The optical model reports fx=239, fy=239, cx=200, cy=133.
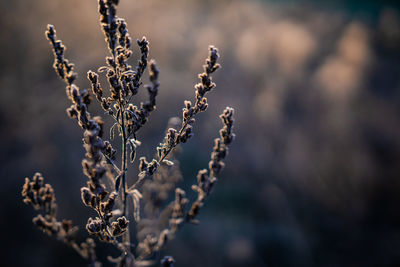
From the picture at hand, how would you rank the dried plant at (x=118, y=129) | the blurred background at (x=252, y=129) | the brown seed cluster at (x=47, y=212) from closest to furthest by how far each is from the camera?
the dried plant at (x=118, y=129) → the brown seed cluster at (x=47, y=212) → the blurred background at (x=252, y=129)

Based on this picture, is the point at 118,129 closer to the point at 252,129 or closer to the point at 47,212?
the point at 47,212

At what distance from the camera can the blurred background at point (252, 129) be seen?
500 centimetres

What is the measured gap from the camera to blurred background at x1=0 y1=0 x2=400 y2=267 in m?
5.00

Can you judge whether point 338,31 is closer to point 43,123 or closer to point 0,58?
point 43,123

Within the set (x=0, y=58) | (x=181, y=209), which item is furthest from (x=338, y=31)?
(x=0, y=58)

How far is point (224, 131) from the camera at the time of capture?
1.48 meters

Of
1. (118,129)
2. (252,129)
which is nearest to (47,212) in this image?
(118,129)

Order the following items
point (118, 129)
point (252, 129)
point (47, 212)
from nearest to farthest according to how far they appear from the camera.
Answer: point (118, 129)
point (47, 212)
point (252, 129)

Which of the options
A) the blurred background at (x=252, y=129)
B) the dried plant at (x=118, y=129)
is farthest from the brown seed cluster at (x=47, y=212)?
the blurred background at (x=252, y=129)

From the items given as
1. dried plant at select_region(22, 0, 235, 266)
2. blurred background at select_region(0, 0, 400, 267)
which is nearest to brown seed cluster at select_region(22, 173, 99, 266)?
dried plant at select_region(22, 0, 235, 266)

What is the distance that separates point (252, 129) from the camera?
7121mm

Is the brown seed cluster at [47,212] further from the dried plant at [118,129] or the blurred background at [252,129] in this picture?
the blurred background at [252,129]

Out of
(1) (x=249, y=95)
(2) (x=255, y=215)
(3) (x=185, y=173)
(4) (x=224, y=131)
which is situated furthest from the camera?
(1) (x=249, y=95)

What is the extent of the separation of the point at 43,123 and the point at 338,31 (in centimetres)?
1051
